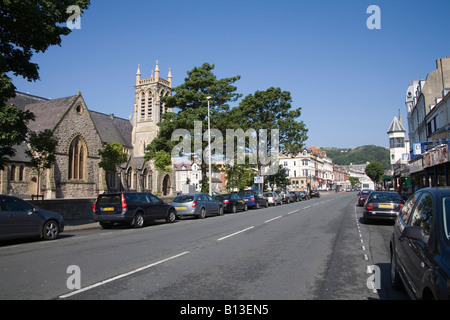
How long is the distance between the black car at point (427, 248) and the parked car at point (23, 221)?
34.2 feet

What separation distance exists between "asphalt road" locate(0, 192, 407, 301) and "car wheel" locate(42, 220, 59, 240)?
0.43 meters

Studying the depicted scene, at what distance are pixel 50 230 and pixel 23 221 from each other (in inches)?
46.8

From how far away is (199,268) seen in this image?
6.67 meters

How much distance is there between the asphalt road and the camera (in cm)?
505

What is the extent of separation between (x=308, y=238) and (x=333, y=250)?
6.91ft

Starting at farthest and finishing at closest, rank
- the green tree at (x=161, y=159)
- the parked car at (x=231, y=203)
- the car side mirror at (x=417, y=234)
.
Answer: the green tree at (x=161, y=159) < the parked car at (x=231, y=203) < the car side mirror at (x=417, y=234)

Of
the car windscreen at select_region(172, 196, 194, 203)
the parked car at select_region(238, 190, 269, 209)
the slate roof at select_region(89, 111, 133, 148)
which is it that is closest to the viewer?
the car windscreen at select_region(172, 196, 194, 203)

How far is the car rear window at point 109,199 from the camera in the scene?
1467 centimetres

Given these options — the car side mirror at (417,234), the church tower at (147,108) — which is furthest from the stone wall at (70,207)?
the church tower at (147,108)

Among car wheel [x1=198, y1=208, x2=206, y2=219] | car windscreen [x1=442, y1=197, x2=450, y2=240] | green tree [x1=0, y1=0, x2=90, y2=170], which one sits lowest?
car wheel [x1=198, y1=208, x2=206, y2=219]

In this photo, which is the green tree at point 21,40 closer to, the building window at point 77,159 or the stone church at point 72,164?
the stone church at point 72,164

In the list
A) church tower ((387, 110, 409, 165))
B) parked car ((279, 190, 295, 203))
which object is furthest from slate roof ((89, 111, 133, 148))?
church tower ((387, 110, 409, 165))

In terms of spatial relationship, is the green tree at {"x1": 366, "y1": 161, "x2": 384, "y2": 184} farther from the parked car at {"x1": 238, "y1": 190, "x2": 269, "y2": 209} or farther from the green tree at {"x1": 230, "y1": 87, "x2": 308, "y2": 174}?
the parked car at {"x1": 238, "y1": 190, "x2": 269, "y2": 209}
